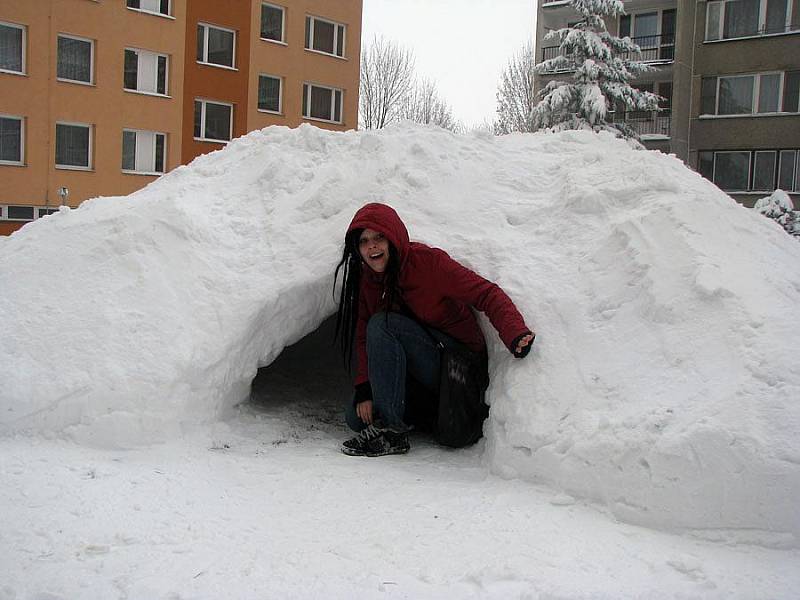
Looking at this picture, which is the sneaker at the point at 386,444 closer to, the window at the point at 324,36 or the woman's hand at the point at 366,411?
the woman's hand at the point at 366,411

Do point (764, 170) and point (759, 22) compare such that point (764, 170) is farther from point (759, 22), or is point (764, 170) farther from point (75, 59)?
point (75, 59)

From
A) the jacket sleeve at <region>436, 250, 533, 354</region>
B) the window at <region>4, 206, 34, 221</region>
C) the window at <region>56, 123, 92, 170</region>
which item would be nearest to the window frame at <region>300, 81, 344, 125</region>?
the window at <region>56, 123, 92, 170</region>

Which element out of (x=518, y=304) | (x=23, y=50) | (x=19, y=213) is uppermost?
(x=23, y=50)

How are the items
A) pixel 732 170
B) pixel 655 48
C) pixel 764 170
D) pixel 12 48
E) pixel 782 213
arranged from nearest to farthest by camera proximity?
pixel 782 213, pixel 12 48, pixel 764 170, pixel 732 170, pixel 655 48

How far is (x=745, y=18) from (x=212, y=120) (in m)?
14.3

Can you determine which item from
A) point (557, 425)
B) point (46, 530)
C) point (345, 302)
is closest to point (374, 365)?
point (345, 302)

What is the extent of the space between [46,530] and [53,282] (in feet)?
5.68

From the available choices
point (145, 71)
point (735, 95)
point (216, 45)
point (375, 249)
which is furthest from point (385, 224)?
point (735, 95)

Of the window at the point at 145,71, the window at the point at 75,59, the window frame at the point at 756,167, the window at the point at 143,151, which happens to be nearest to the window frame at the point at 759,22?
the window frame at the point at 756,167

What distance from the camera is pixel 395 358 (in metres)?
3.57

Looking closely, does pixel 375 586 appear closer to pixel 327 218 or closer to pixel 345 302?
pixel 345 302

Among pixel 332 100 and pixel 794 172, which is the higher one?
pixel 332 100

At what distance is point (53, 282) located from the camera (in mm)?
3881

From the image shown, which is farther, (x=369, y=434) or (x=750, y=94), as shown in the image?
(x=750, y=94)
